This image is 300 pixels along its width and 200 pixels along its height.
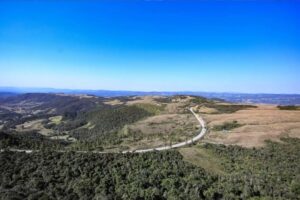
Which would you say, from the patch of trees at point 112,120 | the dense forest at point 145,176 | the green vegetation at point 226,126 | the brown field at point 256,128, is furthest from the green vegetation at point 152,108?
the dense forest at point 145,176

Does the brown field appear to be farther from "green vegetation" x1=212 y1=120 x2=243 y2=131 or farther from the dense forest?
the dense forest

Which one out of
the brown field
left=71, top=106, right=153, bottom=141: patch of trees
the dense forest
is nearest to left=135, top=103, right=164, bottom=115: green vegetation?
left=71, top=106, right=153, bottom=141: patch of trees

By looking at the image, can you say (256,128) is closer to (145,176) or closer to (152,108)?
(145,176)

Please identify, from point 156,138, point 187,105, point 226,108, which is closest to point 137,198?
point 156,138

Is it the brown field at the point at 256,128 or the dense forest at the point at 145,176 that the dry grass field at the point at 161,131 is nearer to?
the brown field at the point at 256,128

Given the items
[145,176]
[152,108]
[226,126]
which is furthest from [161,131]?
[152,108]

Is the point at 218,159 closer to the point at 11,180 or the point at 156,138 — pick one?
the point at 156,138
